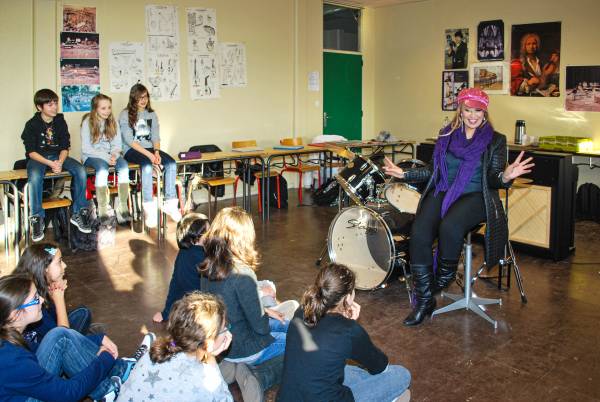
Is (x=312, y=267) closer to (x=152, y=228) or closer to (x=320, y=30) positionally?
(x=152, y=228)

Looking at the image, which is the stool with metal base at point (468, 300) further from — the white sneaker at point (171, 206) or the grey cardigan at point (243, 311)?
the white sneaker at point (171, 206)

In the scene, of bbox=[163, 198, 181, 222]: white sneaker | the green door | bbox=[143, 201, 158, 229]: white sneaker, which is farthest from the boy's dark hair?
the green door

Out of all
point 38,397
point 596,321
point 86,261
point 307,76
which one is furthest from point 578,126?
point 38,397

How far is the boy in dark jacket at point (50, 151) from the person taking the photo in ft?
19.6

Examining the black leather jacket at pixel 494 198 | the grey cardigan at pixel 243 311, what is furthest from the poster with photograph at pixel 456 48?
the grey cardigan at pixel 243 311

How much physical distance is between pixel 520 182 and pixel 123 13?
4.95m

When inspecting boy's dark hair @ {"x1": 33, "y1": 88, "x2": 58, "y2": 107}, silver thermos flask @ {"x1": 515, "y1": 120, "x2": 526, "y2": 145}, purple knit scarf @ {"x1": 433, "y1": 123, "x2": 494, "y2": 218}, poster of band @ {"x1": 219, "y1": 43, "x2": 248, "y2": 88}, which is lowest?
purple knit scarf @ {"x1": 433, "y1": 123, "x2": 494, "y2": 218}

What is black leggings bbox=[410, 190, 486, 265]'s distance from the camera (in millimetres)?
4160

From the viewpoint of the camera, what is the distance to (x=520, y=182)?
5.41 m

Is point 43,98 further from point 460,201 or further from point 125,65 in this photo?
point 460,201

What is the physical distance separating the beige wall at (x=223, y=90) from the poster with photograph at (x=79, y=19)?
2.9 inches

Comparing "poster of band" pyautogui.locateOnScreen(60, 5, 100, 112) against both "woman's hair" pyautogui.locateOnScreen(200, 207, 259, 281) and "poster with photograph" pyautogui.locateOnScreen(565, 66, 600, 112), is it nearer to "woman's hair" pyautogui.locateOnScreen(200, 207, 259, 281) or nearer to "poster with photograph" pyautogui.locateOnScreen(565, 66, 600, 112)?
"woman's hair" pyautogui.locateOnScreen(200, 207, 259, 281)

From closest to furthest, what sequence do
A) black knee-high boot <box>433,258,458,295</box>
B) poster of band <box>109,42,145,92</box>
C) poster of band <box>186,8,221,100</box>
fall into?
1. black knee-high boot <box>433,258,458,295</box>
2. poster of band <box>109,42,145,92</box>
3. poster of band <box>186,8,221,100</box>

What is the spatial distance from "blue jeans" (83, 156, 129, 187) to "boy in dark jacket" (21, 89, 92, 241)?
13 centimetres
